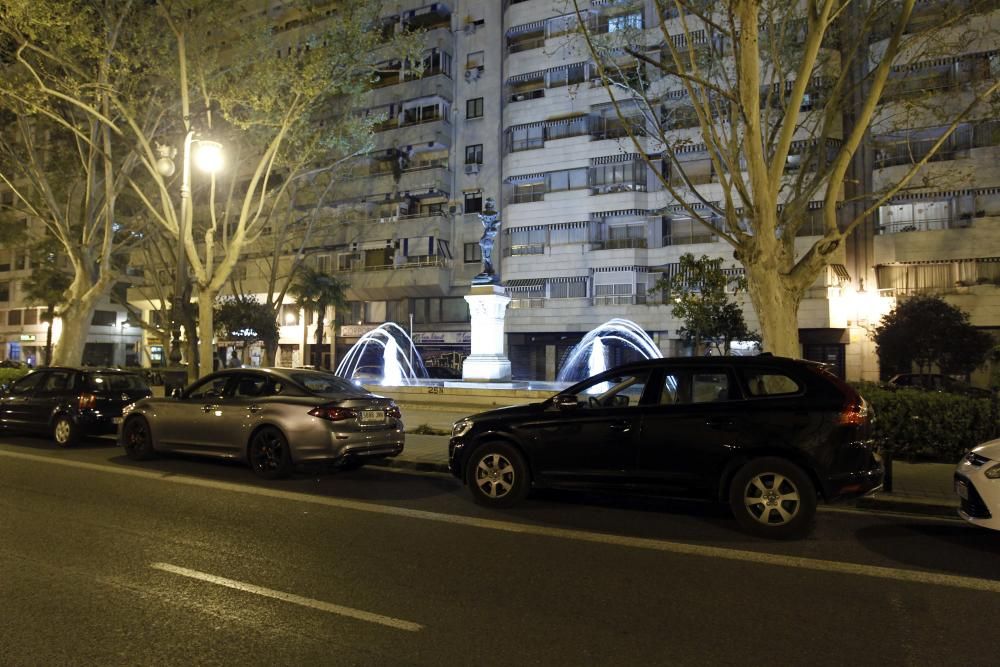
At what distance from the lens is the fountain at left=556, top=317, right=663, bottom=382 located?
33.7 meters

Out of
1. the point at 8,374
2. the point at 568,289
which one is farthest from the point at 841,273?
the point at 8,374

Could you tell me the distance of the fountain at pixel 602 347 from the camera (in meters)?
33.7

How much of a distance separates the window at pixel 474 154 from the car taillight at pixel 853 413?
36652 mm

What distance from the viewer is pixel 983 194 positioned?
1176 inches

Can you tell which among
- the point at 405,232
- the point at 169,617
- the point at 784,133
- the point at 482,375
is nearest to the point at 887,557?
the point at 169,617

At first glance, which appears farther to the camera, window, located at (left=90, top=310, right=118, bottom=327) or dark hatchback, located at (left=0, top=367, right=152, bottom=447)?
window, located at (left=90, top=310, right=118, bottom=327)

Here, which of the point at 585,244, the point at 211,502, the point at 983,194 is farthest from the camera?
the point at 585,244

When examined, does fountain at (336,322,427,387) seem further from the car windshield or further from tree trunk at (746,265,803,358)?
the car windshield

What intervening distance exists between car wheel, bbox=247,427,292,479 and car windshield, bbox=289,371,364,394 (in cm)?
74

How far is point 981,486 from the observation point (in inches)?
229

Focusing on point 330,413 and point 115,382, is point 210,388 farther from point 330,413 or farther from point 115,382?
point 115,382

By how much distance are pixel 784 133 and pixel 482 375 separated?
1249 centimetres

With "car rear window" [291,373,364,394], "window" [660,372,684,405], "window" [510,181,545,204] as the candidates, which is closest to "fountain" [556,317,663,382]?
"window" [510,181,545,204]

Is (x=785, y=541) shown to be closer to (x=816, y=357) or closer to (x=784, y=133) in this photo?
(x=784, y=133)
